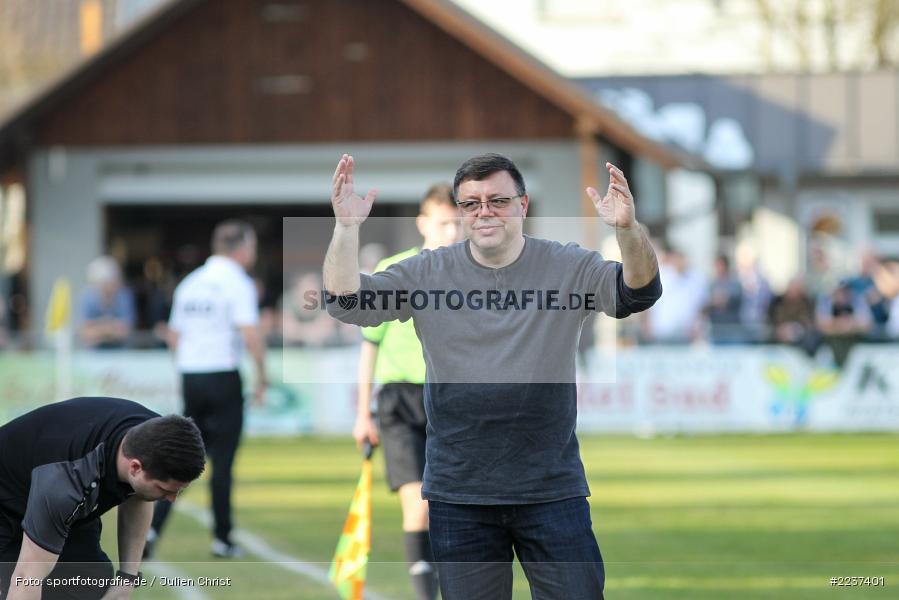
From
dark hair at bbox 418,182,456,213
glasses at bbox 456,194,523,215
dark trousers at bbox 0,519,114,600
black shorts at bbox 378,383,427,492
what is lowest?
dark trousers at bbox 0,519,114,600

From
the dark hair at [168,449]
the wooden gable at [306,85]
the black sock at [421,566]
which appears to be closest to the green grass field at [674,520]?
the black sock at [421,566]

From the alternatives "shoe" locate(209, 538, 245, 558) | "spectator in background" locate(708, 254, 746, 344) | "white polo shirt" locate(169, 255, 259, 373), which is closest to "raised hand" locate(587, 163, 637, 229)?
"shoe" locate(209, 538, 245, 558)

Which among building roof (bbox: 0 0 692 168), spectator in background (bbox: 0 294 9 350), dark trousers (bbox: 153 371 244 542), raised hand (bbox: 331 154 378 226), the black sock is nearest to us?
raised hand (bbox: 331 154 378 226)

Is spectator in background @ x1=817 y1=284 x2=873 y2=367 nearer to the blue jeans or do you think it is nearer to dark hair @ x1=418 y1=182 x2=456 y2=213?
dark hair @ x1=418 y1=182 x2=456 y2=213

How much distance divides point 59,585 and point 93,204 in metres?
23.5

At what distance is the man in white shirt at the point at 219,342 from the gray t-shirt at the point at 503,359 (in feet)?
19.2

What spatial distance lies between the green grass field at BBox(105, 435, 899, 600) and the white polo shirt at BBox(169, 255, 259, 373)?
4.50 ft

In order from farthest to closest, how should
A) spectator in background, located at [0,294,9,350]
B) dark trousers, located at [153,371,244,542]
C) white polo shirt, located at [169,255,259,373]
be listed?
spectator in background, located at [0,294,9,350] → white polo shirt, located at [169,255,259,373] → dark trousers, located at [153,371,244,542]

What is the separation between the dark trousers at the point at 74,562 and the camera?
6.04 meters

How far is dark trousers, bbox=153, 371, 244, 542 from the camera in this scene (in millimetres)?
11266

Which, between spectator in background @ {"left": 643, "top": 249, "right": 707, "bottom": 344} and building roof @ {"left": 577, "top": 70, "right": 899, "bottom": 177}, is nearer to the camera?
spectator in background @ {"left": 643, "top": 249, "right": 707, "bottom": 344}

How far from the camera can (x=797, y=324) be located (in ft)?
70.6

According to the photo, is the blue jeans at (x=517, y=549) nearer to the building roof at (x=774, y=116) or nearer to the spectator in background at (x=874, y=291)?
the spectator in background at (x=874, y=291)

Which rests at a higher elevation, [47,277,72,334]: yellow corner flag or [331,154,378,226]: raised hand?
[331,154,378,226]: raised hand
